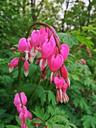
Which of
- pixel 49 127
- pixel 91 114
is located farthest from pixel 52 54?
pixel 91 114

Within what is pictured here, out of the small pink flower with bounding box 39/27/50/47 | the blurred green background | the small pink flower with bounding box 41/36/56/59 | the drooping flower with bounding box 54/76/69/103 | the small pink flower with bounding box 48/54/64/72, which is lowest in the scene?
the blurred green background

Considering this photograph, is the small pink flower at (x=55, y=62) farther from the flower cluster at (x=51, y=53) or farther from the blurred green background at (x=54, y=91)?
the blurred green background at (x=54, y=91)

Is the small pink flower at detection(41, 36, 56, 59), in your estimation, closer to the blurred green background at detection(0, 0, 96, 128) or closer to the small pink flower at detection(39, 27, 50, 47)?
the small pink flower at detection(39, 27, 50, 47)

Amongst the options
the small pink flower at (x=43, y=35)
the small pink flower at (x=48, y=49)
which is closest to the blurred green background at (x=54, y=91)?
→ the small pink flower at (x=43, y=35)

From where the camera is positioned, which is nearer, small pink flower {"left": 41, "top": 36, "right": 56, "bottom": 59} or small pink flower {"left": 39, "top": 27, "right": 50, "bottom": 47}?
small pink flower {"left": 41, "top": 36, "right": 56, "bottom": 59}

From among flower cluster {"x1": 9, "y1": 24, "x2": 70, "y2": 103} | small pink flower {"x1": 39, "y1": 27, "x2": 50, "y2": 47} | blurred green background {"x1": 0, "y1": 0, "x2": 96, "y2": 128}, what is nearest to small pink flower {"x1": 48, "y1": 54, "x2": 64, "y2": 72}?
flower cluster {"x1": 9, "y1": 24, "x2": 70, "y2": 103}

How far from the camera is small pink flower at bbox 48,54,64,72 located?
1433 millimetres

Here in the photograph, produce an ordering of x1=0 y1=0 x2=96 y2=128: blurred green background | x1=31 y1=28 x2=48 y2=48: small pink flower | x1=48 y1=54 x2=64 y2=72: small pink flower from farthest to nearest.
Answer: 1. x1=0 y1=0 x2=96 y2=128: blurred green background
2. x1=31 y1=28 x2=48 y2=48: small pink flower
3. x1=48 y1=54 x2=64 y2=72: small pink flower

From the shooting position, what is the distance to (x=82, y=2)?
9.72m

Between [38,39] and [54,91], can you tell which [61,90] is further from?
[54,91]

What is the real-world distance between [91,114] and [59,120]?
2.54ft

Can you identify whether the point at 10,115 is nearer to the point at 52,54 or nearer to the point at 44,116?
the point at 44,116

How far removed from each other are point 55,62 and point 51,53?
6 cm

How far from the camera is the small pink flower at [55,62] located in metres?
1.43
